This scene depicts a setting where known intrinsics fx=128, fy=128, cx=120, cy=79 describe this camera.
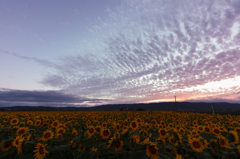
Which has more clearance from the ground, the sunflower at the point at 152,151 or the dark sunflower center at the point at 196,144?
the sunflower at the point at 152,151

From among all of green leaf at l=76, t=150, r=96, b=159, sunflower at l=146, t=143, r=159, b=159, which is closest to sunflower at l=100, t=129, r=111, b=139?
sunflower at l=146, t=143, r=159, b=159

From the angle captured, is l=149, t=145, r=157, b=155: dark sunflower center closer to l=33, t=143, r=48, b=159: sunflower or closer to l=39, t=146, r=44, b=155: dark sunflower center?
l=33, t=143, r=48, b=159: sunflower

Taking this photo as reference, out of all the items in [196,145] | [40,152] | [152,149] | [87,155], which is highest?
[87,155]

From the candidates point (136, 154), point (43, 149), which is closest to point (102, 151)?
point (136, 154)

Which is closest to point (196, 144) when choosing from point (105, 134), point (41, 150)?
point (105, 134)

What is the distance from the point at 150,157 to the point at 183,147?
1.45m

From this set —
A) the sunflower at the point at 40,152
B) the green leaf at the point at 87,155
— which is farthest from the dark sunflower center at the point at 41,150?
the green leaf at the point at 87,155

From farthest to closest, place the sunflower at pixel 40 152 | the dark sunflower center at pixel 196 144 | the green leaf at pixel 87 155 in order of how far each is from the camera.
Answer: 1. the dark sunflower center at pixel 196 144
2. the sunflower at pixel 40 152
3. the green leaf at pixel 87 155

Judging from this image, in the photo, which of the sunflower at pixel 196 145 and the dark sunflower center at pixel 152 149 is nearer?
the dark sunflower center at pixel 152 149

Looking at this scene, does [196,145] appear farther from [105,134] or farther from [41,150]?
[41,150]

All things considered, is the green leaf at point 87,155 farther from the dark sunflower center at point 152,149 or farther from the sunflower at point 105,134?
the sunflower at point 105,134

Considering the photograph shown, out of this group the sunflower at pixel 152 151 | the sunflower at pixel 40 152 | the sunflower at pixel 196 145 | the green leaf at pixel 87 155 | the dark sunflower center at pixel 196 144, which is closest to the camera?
the green leaf at pixel 87 155

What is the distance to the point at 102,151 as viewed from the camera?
10.6ft

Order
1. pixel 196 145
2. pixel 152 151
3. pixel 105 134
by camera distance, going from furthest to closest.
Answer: pixel 105 134 → pixel 196 145 → pixel 152 151
